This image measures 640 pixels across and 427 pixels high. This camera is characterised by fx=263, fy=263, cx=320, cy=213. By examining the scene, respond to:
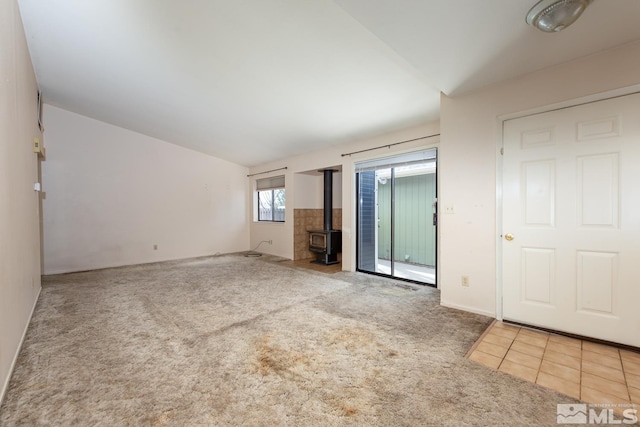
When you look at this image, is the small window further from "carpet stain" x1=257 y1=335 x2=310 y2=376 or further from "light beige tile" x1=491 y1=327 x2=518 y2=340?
"light beige tile" x1=491 y1=327 x2=518 y2=340

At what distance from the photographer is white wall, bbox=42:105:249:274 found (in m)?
4.85

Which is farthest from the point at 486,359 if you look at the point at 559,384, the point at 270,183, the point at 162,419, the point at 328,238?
the point at 270,183

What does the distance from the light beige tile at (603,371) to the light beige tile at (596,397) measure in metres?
0.22

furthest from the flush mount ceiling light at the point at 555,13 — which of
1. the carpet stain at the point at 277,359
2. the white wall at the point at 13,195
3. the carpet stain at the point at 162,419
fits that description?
A: the white wall at the point at 13,195

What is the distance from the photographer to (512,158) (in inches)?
101

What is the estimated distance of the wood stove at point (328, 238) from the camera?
18.0 ft

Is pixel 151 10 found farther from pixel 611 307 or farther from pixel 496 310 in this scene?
pixel 611 307

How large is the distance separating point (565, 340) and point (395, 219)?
9.20ft

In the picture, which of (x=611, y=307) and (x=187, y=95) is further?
(x=187, y=95)

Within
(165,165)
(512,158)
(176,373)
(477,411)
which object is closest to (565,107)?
(512,158)

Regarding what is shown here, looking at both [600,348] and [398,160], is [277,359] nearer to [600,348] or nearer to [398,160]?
[600,348]

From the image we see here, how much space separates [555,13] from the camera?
1.63 meters

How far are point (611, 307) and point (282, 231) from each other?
5.46 metres

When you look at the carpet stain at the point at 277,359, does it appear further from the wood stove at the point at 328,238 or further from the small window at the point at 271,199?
the small window at the point at 271,199
